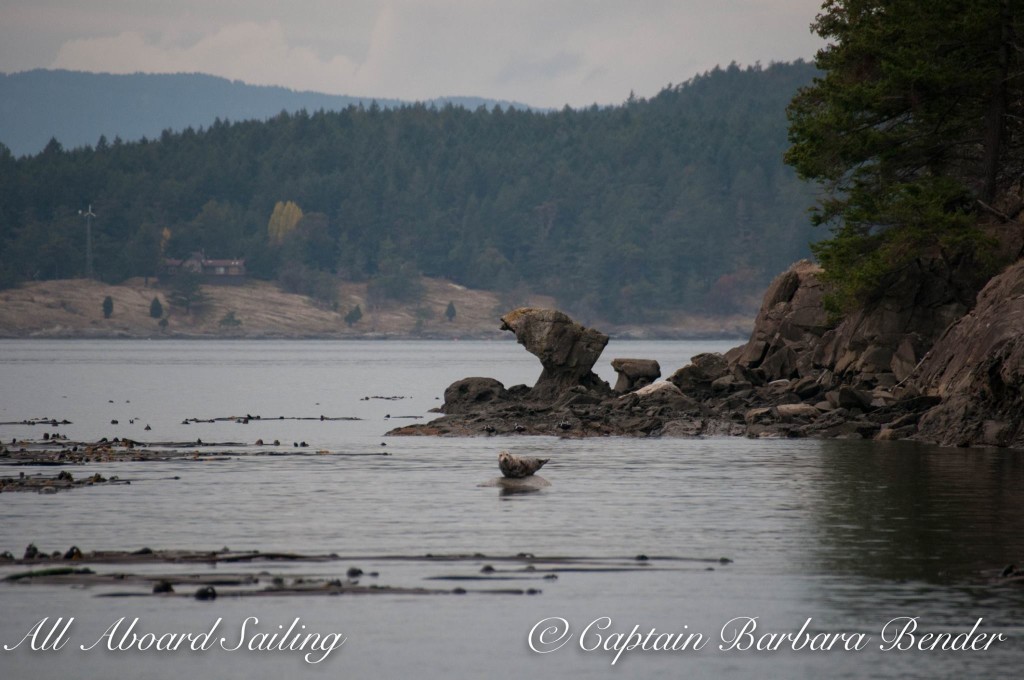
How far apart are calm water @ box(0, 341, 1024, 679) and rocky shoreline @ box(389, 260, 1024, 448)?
6.65 ft

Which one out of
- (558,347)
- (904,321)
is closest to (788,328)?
(904,321)

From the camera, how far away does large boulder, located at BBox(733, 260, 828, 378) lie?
51781 mm

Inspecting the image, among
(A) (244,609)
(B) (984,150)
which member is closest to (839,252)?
(B) (984,150)

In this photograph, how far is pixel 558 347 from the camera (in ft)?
171

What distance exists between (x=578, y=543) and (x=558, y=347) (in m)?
29.6

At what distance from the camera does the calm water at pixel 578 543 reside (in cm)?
1552

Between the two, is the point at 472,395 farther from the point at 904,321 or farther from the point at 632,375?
the point at 904,321

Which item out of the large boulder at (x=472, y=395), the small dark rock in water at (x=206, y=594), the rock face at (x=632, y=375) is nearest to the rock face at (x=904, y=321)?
the rock face at (x=632, y=375)

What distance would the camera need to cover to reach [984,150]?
48.3m

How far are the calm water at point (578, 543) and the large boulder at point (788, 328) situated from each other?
9.18 meters

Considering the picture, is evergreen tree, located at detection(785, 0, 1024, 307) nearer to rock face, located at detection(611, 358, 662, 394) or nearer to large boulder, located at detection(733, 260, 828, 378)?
large boulder, located at detection(733, 260, 828, 378)

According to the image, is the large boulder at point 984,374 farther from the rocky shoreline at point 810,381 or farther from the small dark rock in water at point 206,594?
the small dark rock in water at point 206,594

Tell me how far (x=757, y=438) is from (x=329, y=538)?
2295 centimetres

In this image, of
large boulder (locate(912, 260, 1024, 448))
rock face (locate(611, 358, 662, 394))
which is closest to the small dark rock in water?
large boulder (locate(912, 260, 1024, 448))
